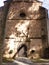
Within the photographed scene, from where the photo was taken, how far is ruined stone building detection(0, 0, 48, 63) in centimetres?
2514

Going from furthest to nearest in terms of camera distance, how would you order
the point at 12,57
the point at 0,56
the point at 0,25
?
Result: the point at 12,57 → the point at 0,25 → the point at 0,56

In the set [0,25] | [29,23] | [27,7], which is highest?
[27,7]

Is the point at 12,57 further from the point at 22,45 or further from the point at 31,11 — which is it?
the point at 31,11

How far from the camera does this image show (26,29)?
83.6 ft

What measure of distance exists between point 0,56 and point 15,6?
18236 millimetres

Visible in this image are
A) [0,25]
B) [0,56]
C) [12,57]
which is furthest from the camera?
[12,57]

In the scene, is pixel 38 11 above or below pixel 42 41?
above

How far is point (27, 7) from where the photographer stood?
25844 millimetres

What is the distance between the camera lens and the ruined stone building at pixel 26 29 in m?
25.1

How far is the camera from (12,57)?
24953mm

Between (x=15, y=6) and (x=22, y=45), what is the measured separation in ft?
15.8

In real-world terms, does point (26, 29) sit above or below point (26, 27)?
below

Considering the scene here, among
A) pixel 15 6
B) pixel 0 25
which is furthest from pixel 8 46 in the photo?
pixel 0 25

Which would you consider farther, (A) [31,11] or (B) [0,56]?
(A) [31,11]
